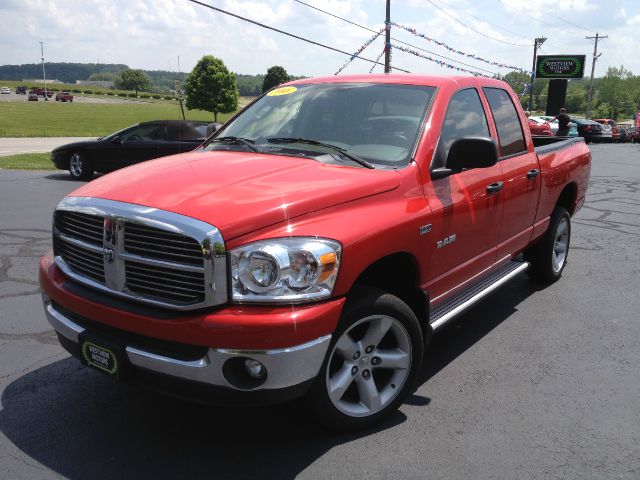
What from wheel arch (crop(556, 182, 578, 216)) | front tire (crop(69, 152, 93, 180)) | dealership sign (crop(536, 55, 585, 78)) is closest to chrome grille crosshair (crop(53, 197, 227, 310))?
wheel arch (crop(556, 182, 578, 216))

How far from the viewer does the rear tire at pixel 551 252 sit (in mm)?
5496

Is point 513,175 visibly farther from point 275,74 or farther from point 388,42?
point 275,74

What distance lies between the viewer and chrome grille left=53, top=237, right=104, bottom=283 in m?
2.86

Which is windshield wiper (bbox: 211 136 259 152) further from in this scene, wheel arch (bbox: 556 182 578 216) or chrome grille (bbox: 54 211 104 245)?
wheel arch (bbox: 556 182 578 216)

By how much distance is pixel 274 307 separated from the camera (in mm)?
2490

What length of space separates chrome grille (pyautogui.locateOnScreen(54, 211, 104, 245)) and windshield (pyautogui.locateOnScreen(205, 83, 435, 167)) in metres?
1.19

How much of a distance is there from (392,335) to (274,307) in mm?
939

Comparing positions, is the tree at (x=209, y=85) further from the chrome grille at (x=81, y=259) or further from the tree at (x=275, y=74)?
the chrome grille at (x=81, y=259)

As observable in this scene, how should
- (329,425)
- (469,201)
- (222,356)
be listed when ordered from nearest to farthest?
(222,356), (329,425), (469,201)

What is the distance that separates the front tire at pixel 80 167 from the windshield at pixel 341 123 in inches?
369

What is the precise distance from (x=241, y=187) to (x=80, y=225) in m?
0.87

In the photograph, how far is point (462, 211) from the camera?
359 cm

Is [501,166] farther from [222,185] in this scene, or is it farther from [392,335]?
[222,185]

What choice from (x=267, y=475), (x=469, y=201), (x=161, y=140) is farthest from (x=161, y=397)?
(x=161, y=140)
